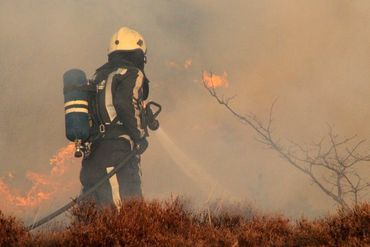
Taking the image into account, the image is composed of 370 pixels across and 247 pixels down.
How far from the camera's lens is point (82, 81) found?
607cm

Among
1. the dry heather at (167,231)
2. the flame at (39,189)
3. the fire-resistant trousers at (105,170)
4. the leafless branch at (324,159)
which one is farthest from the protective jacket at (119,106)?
the flame at (39,189)

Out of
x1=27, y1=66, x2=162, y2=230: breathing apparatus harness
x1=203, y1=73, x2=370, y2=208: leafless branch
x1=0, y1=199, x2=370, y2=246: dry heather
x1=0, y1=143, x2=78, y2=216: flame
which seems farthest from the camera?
x1=0, y1=143, x2=78, y2=216: flame

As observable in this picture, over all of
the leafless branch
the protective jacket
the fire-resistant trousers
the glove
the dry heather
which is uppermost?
the leafless branch

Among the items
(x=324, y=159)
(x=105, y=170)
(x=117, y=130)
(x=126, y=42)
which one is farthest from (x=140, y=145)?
(x=324, y=159)

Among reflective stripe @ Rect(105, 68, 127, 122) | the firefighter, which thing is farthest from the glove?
reflective stripe @ Rect(105, 68, 127, 122)

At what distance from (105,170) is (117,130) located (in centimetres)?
53

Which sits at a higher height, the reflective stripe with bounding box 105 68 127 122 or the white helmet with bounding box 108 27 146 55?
the white helmet with bounding box 108 27 146 55

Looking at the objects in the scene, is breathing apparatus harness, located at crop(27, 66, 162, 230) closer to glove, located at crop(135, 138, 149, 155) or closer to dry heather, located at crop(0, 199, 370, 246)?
glove, located at crop(135, 138, 149, 155)

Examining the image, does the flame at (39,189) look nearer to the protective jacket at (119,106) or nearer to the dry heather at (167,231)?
the protective jacket at (119,106)

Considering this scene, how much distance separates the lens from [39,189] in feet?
52.1

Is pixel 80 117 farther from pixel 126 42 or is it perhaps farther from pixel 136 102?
pixel 126 42

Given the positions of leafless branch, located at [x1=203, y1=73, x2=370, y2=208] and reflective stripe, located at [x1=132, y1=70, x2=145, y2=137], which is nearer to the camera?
reflective stripe, located at [x1=132, y1=70, x2=145, y2=137]

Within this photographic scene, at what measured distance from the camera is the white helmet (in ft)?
20.9

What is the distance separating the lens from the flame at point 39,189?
46.2 ft
